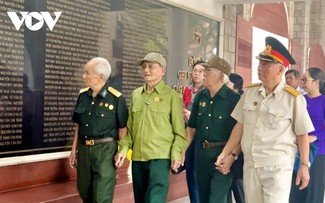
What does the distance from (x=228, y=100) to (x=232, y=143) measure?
0.39 metres

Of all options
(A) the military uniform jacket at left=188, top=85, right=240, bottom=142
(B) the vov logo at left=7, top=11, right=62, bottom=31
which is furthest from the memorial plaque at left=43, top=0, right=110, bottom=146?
(A) the military uniform jacket at left=188, top=85, right=240, bottom=142

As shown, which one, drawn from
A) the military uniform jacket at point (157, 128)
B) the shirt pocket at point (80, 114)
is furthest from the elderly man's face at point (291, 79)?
the shirt pocket at point (80, 114)

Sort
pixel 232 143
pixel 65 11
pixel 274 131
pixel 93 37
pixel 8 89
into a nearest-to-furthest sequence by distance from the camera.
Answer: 1. pixel 274 131
2. pixel 232 143
3. pixel 8 89
4. pixel 65 11
5. pixel 93 37

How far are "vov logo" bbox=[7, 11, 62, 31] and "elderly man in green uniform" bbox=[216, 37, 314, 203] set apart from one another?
1.94 m

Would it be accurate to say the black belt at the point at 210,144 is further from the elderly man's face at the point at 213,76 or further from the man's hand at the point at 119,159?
the man's hand at the point at 119,159

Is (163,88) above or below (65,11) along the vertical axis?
below

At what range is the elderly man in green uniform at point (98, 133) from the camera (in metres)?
3.29

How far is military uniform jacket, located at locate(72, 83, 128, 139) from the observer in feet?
10.8

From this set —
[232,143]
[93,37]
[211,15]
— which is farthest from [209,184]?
[211,15]

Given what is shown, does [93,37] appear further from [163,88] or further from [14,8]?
[163,88]

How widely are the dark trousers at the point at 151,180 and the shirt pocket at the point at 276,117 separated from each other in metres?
0.82

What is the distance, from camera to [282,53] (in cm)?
299

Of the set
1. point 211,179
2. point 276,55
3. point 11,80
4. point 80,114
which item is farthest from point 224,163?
point 11,80

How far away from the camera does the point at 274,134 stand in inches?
114
